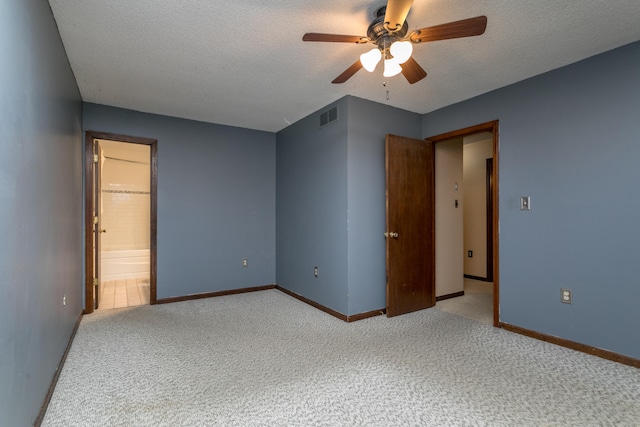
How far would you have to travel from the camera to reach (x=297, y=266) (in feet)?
14.0

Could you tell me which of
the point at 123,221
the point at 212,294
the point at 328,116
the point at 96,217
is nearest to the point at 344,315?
the point at 212,294

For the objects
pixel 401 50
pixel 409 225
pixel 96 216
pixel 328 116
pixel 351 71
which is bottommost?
pixel 409 225

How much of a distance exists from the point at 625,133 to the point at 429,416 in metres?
2.51

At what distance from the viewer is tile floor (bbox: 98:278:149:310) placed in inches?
155

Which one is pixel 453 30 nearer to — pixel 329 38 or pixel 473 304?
pixel 329 38

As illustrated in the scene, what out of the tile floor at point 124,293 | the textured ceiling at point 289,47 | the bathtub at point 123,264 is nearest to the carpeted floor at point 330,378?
the tile floor at point 124,293

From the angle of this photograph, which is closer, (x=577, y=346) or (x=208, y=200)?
(x=577, y=346)

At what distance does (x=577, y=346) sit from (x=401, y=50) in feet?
8.96

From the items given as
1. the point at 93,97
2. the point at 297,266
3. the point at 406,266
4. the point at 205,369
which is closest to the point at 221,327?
the point at 205,369

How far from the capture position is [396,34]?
193 centimetres

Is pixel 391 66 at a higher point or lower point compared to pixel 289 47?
lower

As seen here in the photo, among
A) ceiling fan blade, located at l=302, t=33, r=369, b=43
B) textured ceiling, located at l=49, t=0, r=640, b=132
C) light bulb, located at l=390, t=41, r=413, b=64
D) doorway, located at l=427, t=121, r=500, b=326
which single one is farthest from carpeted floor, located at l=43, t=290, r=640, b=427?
textured ceiling, located at l=49, t=0, r=640, b=132

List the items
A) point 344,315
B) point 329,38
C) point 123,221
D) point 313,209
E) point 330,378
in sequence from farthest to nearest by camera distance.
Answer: point 123,221, point 313,209, point 344,315, point 330,378, point 329,38

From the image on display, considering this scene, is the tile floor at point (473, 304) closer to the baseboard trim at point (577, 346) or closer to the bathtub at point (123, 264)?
the baseboard trim at point (577, 346)
